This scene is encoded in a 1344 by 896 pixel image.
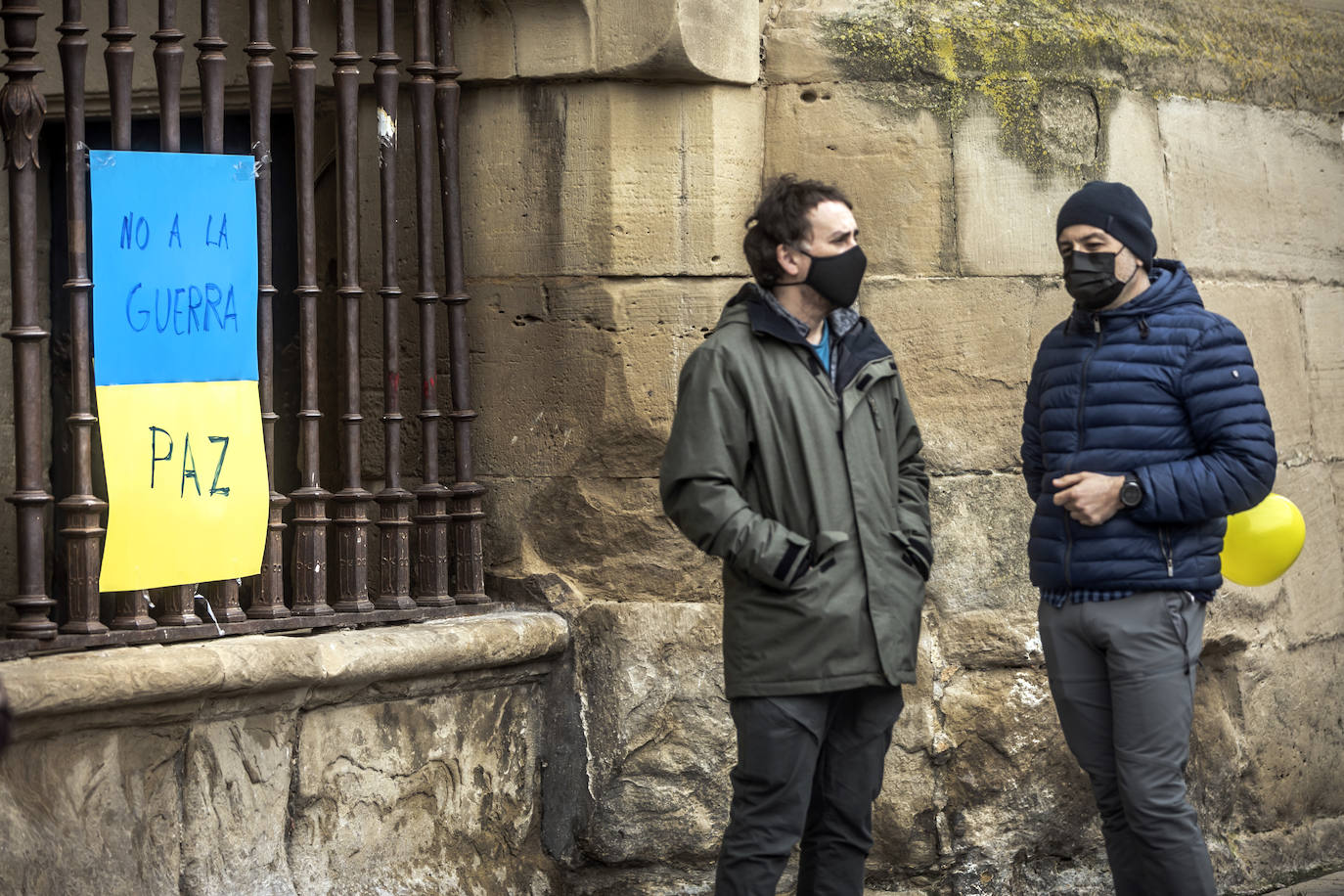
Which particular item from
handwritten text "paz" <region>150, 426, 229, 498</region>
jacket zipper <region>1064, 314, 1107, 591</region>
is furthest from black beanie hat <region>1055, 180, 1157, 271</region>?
handwritten text "paz" <region>150, 426, 229, 498</region>

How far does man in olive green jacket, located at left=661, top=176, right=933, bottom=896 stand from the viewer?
300 centimetres

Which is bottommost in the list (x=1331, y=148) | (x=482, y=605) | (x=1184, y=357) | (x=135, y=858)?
(x=135, y=858)

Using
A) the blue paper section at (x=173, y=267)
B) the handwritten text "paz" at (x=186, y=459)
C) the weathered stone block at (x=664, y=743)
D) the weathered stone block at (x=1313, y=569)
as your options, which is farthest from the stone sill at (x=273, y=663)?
the weathered stone block at (x=1313, y=569)

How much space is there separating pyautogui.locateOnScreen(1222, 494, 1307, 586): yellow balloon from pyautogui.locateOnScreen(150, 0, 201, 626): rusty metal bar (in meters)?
2.32

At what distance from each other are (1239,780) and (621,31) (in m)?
2.66

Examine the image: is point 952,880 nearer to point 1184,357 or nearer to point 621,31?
point 1184,357

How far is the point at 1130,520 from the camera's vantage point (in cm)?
312

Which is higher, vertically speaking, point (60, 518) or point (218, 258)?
point (218, 258)

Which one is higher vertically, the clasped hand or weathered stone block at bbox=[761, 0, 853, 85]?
weathered stone block at bbox=[761, 0, 853, 85]

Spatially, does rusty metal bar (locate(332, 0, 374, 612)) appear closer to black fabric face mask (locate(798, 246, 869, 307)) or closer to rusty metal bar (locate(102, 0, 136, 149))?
rusty metal bar (locate(102, 0, 136, 149))

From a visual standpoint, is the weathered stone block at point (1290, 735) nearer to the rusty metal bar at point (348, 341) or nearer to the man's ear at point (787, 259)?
the man's ear at point (787, 259)

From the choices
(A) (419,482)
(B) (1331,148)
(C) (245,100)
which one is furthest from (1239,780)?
(C) (245,100)

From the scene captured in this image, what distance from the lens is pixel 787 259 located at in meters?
3.17

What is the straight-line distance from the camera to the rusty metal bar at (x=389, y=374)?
3996 millimetres
